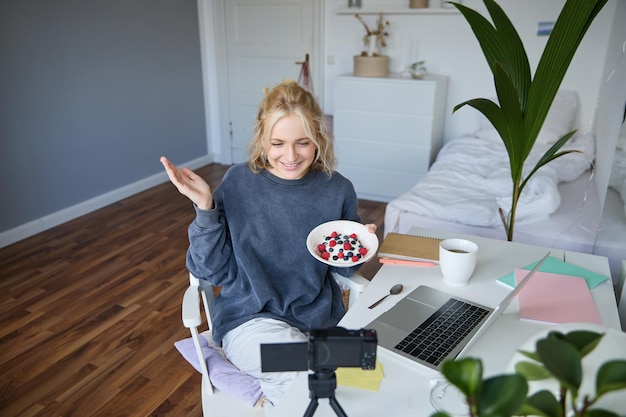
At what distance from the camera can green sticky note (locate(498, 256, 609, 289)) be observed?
1301 mm

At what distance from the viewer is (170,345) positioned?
2248mm

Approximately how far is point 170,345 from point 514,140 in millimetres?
1640

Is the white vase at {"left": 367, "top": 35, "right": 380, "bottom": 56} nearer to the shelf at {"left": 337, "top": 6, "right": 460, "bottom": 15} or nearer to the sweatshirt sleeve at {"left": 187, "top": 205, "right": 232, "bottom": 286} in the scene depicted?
the shelf at {"left": 337, "top": 6, "right": 460, "bottom": 15}

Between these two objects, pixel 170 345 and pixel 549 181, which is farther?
pixel 549 181

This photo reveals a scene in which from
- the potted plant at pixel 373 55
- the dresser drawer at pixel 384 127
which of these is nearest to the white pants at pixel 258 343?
the dresser drawer at pixel 384 127

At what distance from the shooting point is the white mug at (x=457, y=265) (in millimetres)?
1262

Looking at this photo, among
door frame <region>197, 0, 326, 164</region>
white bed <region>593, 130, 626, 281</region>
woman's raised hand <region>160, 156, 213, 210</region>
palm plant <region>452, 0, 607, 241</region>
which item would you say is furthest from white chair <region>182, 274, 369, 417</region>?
door frame <region>197, 0, 326, 164</region>

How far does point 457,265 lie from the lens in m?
1.26

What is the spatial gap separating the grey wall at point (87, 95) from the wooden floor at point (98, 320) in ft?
1.17

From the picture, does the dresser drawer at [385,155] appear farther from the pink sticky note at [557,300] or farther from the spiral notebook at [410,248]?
the pink sticky note at [557,300]

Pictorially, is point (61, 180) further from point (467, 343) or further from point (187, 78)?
point (467, 343)

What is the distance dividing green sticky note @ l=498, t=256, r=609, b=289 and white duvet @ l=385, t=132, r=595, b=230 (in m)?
0.94

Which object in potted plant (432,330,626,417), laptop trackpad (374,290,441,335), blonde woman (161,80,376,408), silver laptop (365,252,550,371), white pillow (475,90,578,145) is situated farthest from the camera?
→ white pillow (475,90,578,145)

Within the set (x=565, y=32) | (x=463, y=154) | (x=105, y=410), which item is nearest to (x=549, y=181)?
(x=463, y=154)
